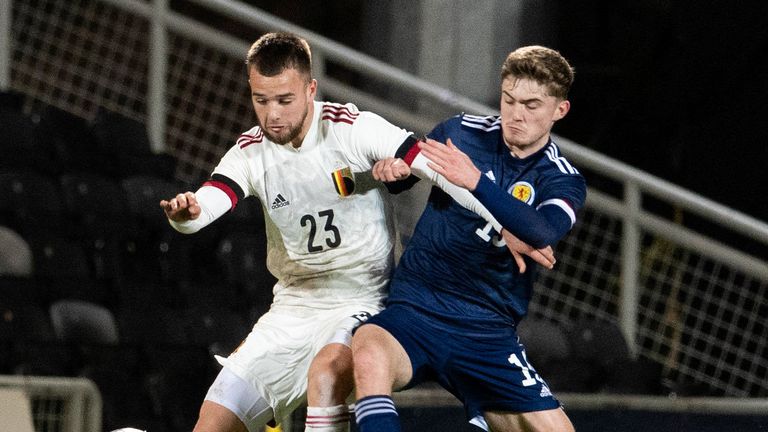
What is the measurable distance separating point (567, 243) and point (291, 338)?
354 cm

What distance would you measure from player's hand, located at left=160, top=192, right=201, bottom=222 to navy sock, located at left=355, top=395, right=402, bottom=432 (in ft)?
2.45

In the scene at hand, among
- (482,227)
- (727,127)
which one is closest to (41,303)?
(482,227)

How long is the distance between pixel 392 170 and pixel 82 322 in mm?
2815

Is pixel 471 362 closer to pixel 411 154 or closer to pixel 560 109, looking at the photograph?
pixel 411 154

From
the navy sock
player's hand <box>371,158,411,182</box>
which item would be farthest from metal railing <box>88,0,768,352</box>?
the navy sock

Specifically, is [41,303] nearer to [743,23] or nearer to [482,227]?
[482,227]

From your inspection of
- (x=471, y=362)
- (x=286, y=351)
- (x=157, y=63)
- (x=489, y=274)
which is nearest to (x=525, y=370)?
(x=471, y=362)

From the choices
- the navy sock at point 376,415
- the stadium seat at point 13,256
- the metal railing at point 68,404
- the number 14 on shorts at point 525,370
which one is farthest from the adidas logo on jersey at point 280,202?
the stadium seat at point 13,256

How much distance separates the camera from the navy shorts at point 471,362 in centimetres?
441

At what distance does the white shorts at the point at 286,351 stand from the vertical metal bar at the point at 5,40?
154 inches

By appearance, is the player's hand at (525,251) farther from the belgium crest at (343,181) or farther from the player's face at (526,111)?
the belgium crest at (343,181)

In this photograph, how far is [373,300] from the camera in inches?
181

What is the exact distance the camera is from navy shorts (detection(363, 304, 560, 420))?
14.5 ft

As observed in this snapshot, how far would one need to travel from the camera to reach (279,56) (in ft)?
14.3
